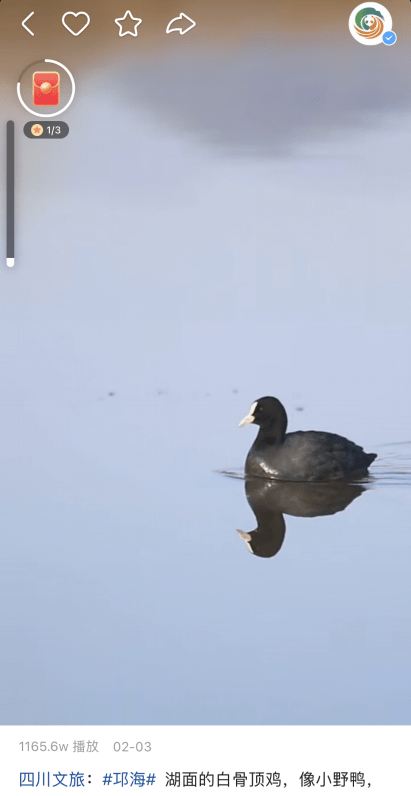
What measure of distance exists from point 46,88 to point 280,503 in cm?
266

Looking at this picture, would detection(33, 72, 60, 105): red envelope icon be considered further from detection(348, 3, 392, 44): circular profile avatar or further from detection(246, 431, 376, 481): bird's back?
detection(246, 431, 376, 481): bird's back

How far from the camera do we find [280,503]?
5309mm

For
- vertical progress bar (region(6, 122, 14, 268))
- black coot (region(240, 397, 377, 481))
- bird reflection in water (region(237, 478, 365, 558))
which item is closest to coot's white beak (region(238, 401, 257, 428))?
black coot (region(240, 397, 377, 481))

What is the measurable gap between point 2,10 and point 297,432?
10.2 feet

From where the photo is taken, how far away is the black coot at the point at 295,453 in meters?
5.70

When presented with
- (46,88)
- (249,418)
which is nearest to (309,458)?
(249,418)

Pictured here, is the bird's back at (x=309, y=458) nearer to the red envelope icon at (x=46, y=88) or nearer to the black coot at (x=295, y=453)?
the black coot at (x=295, y=453)

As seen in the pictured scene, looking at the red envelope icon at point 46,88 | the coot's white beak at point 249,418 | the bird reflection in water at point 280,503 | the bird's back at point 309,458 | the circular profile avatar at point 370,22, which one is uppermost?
the circular profile avatar at point 370,22

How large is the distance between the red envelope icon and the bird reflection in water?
86.1 inches

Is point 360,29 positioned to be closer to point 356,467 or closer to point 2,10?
point 2,10

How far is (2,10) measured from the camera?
366 centimetres

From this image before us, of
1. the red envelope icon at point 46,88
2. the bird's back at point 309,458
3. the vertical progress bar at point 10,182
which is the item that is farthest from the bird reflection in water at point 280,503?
the red envelope icon at point 46,88

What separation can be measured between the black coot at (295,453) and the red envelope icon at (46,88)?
8.06 feet

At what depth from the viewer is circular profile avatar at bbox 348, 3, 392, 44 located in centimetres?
370
